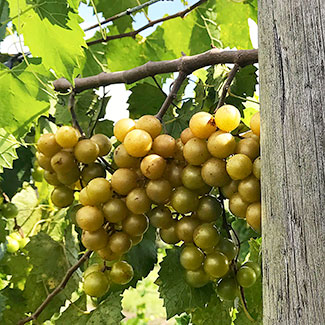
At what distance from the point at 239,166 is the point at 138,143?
0.52 feet

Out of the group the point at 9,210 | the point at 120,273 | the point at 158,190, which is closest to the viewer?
the point at 158,190

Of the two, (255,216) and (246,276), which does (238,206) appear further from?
(246,276)

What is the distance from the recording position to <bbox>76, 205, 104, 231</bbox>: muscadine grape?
2.61 ft

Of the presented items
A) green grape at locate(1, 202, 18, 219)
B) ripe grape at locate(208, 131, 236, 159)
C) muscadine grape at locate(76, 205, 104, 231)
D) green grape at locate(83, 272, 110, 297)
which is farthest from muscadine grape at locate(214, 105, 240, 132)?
green grape at locate(1, 202, 18, 219)

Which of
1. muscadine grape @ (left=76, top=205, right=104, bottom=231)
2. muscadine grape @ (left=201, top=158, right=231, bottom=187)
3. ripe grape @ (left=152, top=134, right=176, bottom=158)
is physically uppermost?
ripe grape @ (left=152, top=134, right=176, bottom=158)

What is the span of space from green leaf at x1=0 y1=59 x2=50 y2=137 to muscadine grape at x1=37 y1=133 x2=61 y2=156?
50mm

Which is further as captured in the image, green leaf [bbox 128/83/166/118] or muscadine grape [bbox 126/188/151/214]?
green leaf [bbox 128/83/166/118]

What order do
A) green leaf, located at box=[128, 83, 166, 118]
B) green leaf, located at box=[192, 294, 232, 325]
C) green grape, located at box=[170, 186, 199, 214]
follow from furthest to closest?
green leaf, located at box=[128, 83, 166, 118], green leaf, located at box=[192, 294, 232, 325], green grape, located at box=[170, 186, 199, 214]

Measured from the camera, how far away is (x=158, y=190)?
30.5 inches

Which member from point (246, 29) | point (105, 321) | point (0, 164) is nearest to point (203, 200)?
point (105, 321)

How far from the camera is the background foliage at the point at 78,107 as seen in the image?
0.83 metres

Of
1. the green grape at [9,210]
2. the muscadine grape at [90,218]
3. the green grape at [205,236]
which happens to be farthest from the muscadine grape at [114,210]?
the green grape at [9,210]

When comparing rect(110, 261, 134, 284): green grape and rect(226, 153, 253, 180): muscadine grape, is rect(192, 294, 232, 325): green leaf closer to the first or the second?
rect(110, 261, 134, 284): green grape

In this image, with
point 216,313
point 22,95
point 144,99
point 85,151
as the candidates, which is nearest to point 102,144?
point 85,151
